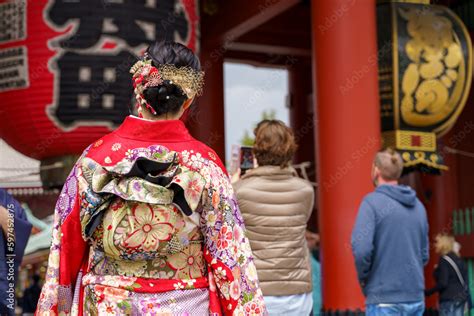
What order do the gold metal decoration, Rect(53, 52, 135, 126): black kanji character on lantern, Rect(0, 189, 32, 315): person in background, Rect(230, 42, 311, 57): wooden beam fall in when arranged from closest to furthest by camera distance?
Rect(0, 189, 32, 315): person in background, Rect(53, 52, 135, 126): black kanji character on lantern, the gold metal decoration, Rect(230, 42, 311, 57): wooden beam

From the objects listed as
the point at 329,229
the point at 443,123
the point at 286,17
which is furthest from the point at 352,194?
the point at 286,17

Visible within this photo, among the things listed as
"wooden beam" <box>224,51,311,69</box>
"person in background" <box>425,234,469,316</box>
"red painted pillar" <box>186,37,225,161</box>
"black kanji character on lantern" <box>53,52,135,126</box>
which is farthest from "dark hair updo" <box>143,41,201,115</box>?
"wooden beam" <box>224,51,311,69</box>

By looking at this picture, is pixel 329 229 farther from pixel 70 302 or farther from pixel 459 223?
pixel 70 302

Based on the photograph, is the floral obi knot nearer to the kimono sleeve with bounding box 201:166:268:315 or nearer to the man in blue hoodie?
the kimono sleeve with bounding box 201:166:268:315

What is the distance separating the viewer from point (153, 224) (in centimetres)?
223

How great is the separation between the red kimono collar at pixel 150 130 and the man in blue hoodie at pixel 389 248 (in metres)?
1.84

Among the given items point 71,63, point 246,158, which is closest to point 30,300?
point 71,63

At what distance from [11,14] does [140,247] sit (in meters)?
3.83

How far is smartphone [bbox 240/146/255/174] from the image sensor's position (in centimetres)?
376

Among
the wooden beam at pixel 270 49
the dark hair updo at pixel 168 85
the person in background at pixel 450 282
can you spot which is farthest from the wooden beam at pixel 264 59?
the dark hair updo at pixel 168 85

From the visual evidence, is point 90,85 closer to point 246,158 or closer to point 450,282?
point 246,158

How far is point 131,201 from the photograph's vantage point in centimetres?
224

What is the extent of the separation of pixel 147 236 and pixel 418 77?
4623mm

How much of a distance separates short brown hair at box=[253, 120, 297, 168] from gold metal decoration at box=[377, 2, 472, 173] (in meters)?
3.02
